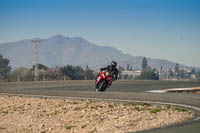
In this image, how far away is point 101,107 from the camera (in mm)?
14672

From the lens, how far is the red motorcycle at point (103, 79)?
2077 cm

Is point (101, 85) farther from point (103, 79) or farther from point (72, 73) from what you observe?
point (72, 73)

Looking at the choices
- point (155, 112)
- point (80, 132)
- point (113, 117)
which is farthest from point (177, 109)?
point (80, 132)

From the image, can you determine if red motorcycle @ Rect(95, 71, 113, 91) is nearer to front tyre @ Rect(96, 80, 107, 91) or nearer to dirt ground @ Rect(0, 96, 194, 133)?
front tyre @ Rect(96, 80, 107, 91)

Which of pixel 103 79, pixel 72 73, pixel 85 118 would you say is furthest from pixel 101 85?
pixel 72 73

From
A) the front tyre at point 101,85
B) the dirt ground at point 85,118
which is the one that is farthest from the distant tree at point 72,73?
the dirt ground at point 85,118

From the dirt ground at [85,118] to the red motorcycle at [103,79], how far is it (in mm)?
5471

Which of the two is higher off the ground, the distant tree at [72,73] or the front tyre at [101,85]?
the distant tree at [72,73]

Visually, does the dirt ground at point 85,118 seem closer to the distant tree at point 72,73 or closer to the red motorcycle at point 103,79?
the red motorcycle at point 103,79

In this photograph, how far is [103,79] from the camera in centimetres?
2123

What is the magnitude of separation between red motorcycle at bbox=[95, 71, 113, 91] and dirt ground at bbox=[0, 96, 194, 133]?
547 cm

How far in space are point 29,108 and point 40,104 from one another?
1.31 metres

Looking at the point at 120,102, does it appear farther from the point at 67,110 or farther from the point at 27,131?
the point at 27,131

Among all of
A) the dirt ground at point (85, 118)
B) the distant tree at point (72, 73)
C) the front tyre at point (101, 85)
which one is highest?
the distant tree at point (72, 73)
